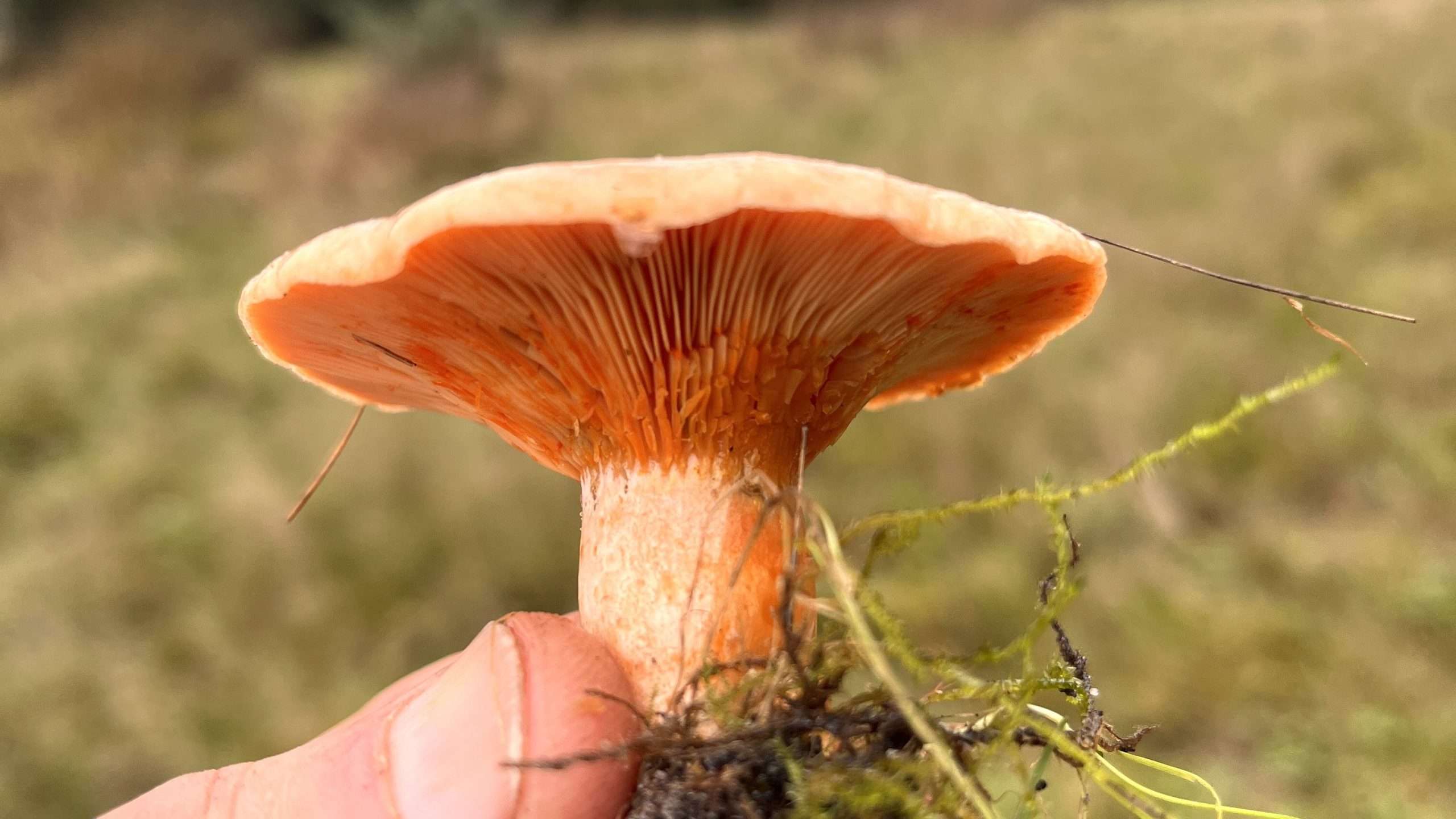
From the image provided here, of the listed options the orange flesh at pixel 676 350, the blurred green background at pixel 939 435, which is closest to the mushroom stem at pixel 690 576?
the orange flesh at pixel 676 350

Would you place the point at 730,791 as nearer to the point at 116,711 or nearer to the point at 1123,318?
the point at 116,711

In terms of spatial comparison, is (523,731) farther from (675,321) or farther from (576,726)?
(675,321)

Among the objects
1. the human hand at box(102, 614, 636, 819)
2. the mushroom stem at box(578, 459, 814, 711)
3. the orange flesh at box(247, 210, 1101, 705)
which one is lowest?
the human hand at box(102, 614, 636, 819)

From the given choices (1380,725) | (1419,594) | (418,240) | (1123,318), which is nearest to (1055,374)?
(1123,318)

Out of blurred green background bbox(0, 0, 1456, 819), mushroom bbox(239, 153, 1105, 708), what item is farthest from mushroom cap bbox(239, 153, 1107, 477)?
blurred green background bbox(0, 0, 1456, 819)

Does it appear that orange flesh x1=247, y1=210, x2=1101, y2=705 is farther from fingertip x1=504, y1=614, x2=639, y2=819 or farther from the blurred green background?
the blurred green background

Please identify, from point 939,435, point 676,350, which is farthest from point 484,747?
point 939,435

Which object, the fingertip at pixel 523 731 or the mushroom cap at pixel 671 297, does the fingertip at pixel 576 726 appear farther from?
the mushroom cap at pixel 671 297
